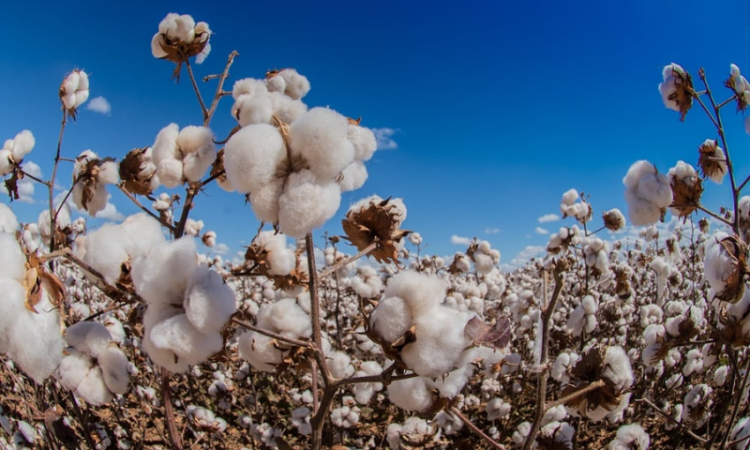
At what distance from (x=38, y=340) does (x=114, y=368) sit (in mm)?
514

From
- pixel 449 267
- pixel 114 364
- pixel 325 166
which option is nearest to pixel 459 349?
pixel 325 166

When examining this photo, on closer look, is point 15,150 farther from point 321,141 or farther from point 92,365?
point 321,141

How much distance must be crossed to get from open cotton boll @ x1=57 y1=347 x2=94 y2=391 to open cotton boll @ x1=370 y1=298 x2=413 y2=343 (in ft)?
3.31

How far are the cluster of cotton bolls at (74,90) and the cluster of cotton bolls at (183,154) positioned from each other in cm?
126

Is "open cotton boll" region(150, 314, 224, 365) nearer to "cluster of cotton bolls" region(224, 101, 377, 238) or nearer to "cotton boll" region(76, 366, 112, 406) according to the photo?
"cluster of cotton bolls" region(224, 101, 377, 238)

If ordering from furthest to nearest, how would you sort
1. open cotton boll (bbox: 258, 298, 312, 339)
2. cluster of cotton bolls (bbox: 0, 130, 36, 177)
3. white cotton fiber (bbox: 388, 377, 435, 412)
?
cluster of cotton bolls (bbox: 0, 130, 36, 177), open cotton boll (bbox: 258, 298, 312, 339), white cotton fiber (bbox: 388, 377, 435, 412)

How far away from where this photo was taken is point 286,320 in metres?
1.75

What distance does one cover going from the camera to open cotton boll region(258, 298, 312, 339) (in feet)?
5.75

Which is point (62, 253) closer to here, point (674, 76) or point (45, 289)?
point (45, 289)

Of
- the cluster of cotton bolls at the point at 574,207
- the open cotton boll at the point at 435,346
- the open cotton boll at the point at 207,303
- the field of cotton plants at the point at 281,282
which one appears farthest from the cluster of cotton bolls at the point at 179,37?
the cluster of cotton bolls at the point at 574,207

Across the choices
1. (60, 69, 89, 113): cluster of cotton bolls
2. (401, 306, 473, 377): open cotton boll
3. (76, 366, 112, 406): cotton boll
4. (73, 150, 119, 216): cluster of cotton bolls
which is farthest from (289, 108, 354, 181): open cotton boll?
(60, 69, 89, 113): cluster of cotton bolls

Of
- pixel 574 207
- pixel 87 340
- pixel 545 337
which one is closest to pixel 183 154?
pixel 87 340

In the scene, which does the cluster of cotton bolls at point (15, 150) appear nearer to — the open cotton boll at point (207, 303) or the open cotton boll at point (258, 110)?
the open cotton boll at point (258, 110)

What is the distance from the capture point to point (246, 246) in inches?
73.0
